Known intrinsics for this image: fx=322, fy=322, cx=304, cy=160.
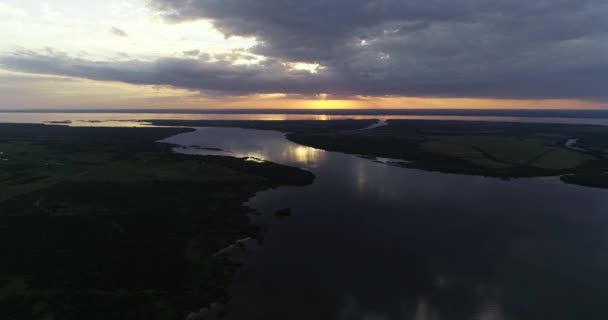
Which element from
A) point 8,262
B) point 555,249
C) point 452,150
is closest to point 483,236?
point 555,249

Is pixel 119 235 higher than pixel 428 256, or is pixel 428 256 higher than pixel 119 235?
pixel 119 235

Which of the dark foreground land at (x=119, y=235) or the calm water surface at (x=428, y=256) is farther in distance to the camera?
the calm water surface at (x=428, y=256)

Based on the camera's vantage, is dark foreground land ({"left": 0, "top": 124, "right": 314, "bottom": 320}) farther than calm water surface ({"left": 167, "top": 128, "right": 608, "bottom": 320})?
No

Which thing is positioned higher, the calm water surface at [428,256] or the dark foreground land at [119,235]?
the dark foreground land at [119,235]

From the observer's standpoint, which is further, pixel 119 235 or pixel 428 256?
pixel 119 235

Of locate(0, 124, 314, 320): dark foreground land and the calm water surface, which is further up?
locate(0, 124, 314, 320): dark foreground land
